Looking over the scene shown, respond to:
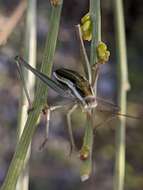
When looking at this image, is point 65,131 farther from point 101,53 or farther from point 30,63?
point 101,53

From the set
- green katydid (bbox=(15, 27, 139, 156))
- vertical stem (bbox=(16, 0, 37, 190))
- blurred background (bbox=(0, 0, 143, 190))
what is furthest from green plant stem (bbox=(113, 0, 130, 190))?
blurred background (bbox=(0, 0, 143, 190))

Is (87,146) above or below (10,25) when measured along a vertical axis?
below

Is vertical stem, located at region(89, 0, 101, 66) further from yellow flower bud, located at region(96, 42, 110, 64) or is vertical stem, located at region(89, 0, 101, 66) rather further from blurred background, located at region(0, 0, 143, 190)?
blurred background, located at region(0, 0, 143, 190)

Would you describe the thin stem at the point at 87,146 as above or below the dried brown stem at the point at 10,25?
below

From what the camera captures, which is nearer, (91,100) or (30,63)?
(91,100)

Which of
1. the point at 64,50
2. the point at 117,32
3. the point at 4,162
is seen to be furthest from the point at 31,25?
the point at 64,50

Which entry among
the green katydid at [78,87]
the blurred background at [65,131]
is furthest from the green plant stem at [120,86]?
the blurred background at [65,131]

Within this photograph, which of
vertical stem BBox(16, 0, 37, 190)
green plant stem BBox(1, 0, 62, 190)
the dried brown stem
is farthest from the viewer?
the dried brown stem

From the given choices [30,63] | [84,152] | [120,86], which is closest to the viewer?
[84,152]

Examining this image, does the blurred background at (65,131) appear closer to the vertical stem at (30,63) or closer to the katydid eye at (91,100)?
the vertical stem at (30,63)

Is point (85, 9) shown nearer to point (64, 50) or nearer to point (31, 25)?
point (64, 50)

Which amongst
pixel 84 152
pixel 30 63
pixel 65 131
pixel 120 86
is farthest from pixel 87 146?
pixel 65 131
